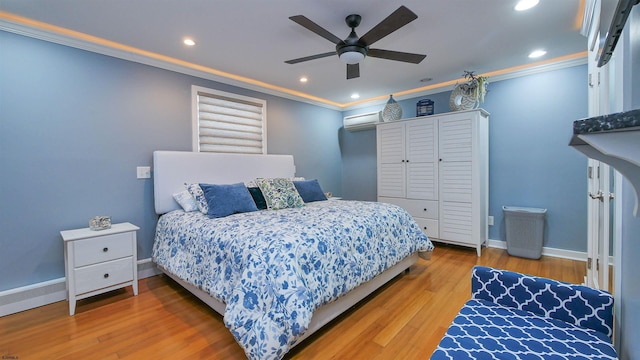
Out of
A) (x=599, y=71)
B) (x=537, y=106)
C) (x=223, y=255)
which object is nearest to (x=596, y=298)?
(x=599, y=71)

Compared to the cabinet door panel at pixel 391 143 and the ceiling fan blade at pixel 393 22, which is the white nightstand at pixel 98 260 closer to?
the ceiling fan blade at pixel 393 22

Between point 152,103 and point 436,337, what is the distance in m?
3.47

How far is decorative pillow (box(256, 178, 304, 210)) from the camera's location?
10.2ft

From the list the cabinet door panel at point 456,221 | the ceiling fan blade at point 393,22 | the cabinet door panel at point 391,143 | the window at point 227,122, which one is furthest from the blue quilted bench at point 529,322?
the window at point 227,122

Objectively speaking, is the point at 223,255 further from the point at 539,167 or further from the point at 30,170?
the point at 539,167

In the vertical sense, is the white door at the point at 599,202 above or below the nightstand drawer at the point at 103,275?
above

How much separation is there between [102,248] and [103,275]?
235 millimetres

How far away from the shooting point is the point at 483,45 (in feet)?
9.41

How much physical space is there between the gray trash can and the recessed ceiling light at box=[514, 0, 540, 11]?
2314mm

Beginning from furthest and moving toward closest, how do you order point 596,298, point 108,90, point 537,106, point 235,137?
point 235,137 < point 537,106 < point 108,90 < point 596,298

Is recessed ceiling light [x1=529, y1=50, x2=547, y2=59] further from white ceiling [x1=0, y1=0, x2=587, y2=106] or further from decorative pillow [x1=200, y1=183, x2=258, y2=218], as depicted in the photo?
decorative pillow [x1=200, y1=183, x2=258, y2=218]

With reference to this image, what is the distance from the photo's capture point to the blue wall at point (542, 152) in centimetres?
329

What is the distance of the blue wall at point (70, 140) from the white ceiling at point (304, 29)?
345mm

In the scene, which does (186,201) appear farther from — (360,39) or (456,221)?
(456,221)
